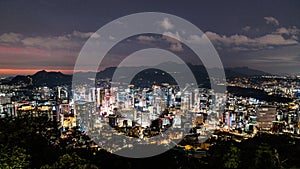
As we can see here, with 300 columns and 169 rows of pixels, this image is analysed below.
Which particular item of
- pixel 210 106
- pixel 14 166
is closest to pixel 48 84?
pixel 210 106

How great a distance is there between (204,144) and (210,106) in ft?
7.69

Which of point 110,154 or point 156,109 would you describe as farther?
point 156,109

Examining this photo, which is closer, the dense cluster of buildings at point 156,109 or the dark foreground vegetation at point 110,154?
the dark foreground vegetation at point 110,154

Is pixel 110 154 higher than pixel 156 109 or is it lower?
lower

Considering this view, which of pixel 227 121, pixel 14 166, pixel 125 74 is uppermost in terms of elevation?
pixel 125 74

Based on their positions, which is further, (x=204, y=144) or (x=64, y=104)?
(x=64, y=104)

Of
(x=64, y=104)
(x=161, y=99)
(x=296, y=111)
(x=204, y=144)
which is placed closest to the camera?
(x=204, y=144)

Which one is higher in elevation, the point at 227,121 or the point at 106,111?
the point at 106,111

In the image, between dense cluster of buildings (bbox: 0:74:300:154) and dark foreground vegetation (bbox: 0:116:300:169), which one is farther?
dense cluster of buildings (bbox: 0:74:300:154)

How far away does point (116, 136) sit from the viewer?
213 inches

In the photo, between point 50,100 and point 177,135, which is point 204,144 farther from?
point 50,100

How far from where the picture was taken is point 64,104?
966 cm

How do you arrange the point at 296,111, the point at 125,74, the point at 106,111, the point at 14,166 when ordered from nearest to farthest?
1. the point at 14,166
2. the point at 125,74
3. the point at 106,111
4. the point at 296,111

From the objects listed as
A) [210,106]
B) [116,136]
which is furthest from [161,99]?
[116,136]
